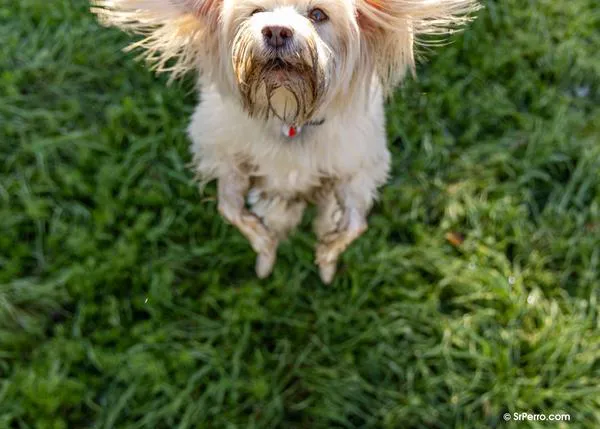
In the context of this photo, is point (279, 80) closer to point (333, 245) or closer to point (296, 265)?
point (333, 245)

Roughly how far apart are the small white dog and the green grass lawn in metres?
0.42

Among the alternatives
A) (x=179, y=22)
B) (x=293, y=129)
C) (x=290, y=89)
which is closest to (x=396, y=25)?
(x=290, y=89)

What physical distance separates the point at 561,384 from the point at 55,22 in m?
3.37

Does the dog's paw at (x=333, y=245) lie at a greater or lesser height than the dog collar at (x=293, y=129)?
lesser

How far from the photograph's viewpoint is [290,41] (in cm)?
172

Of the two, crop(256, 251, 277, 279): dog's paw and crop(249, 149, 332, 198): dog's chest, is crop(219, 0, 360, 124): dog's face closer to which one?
crop(249, 149, 332, 198): dog's chest

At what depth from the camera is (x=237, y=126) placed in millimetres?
2348

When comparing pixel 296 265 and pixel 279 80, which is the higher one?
pixel 279 80

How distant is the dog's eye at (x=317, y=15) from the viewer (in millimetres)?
1828

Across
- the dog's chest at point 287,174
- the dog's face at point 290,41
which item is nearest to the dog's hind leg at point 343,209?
the dog's chest at point 287,174

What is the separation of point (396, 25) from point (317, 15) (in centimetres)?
29

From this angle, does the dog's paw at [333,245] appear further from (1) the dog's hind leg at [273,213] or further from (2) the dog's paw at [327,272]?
(1) the dog's hind leg at [273,213]

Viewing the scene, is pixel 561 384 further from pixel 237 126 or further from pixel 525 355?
pixel 237 126

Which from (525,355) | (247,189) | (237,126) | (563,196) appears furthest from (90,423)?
(563,196)
